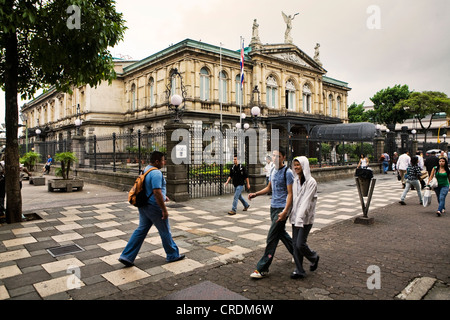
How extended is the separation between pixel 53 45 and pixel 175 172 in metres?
5.47

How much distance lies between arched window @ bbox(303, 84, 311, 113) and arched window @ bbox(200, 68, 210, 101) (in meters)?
13.7

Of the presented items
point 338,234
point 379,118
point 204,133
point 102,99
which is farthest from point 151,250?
point 379,118

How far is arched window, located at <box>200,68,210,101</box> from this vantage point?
94.3 ft

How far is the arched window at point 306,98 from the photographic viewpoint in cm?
3734

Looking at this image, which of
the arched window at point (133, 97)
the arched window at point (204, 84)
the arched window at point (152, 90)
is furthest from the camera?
the arched window at point (133, 97)

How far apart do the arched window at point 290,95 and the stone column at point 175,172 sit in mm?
26066

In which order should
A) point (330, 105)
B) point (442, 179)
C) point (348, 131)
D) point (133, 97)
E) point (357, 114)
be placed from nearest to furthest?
point (442, 179) → point (348, 131) → point (133, 97) → point (330, 105) → point (357, 114)

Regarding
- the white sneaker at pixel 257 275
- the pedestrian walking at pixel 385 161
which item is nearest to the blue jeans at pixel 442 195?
the white sneaker at pixel 257 275

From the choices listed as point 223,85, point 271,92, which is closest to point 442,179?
point 223,85

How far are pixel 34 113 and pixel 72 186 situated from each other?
50.3 m

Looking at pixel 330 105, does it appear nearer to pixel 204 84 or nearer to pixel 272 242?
pixel 204 84

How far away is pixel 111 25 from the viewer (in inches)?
299

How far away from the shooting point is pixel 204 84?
28906 mm

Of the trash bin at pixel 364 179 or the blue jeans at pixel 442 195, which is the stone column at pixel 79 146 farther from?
the blue jeans at pixel 442 195
